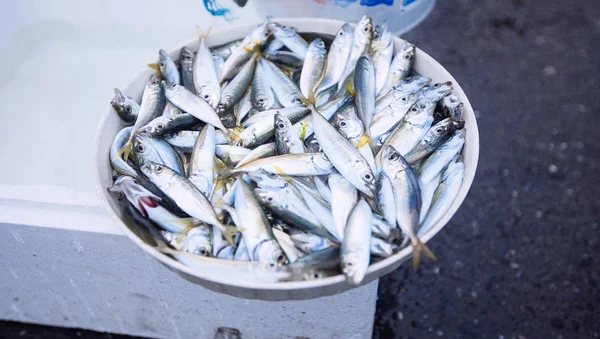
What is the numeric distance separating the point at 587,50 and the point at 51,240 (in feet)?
10.3

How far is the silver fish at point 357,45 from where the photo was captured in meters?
1.76

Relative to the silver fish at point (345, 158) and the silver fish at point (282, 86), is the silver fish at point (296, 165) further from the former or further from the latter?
the silver fish at point (282, 86)

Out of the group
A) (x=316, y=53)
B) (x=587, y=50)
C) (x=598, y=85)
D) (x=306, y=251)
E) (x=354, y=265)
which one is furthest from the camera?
(x=587, y=50)

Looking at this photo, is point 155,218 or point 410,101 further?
point 410,101

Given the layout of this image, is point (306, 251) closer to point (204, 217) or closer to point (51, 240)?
point (204, 217)


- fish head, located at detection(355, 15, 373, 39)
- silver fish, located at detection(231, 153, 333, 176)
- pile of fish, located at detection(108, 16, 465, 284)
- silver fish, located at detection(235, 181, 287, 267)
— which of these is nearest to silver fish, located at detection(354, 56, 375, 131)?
pile of fish, located at detection(108, 16, 465, 284)

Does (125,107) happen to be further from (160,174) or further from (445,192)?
(445,192)

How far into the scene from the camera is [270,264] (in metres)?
1.27

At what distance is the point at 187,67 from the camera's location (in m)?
1.83

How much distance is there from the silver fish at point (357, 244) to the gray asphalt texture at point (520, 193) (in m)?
1.07

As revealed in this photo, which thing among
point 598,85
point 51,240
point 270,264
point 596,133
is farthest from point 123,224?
point 598,85

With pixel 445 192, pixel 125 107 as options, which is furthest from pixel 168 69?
pixel 445 192

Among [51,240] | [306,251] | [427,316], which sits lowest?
[427,316]

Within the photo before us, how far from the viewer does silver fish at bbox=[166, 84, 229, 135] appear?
1.63m
